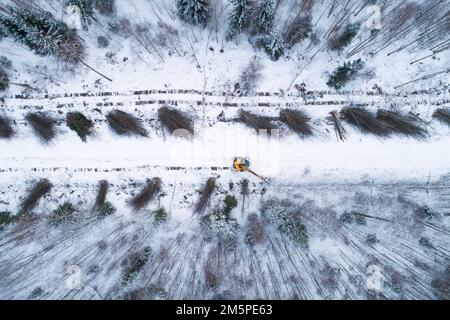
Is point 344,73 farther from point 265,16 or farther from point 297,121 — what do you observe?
point 265,16

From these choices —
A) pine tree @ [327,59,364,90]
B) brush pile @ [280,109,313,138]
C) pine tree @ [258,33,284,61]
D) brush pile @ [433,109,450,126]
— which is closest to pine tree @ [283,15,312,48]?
pine tree @ [258,33,284,61]

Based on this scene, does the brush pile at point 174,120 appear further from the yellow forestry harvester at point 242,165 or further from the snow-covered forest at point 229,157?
the yellow forestry harvester at point 242,165

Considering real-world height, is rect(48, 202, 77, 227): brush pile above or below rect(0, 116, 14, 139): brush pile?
below

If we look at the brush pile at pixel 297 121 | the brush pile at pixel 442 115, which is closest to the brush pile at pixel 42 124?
the brush pile at pixel 297 121

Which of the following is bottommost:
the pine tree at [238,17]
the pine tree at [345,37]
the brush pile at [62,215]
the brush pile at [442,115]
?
the brush pile at [62,215]

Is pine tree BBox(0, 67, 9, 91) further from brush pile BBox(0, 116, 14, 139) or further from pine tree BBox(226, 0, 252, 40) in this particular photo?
pine tree BBox(226, 0, 252, 40)

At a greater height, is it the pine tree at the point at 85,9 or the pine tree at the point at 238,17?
the pine tree at the point at 85,9
